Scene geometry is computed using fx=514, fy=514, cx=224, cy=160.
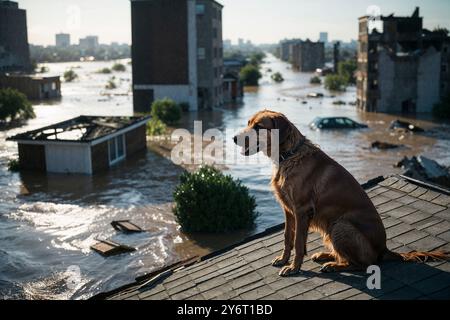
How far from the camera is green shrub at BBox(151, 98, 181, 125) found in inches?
1713

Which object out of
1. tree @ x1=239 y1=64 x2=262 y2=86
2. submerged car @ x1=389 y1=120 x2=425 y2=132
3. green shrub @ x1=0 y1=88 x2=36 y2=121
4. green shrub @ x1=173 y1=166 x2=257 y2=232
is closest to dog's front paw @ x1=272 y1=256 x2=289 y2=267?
green shrub @ x1=173 y1=166 x2=257 y2=232

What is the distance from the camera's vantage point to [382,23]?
165ft

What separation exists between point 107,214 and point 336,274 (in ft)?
50.5

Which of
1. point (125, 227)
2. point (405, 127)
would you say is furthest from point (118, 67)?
point (125, 227)

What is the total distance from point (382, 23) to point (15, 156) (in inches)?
1434

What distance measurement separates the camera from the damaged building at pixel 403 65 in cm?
4997

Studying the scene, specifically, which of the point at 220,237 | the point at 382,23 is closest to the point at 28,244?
the point at 220,237

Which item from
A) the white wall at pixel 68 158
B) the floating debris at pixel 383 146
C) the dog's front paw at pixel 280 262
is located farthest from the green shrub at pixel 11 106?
the dog's front paw at pixel 280 262

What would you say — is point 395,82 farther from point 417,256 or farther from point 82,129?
point 417,256

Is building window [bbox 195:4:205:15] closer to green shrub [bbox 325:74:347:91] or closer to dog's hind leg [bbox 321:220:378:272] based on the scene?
green shrub [bbox 325:74:347:91]

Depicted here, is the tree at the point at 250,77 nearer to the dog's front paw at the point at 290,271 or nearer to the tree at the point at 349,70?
the tree at the point at 349,70

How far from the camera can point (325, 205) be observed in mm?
5680

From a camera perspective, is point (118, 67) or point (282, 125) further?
point (118, 67)
